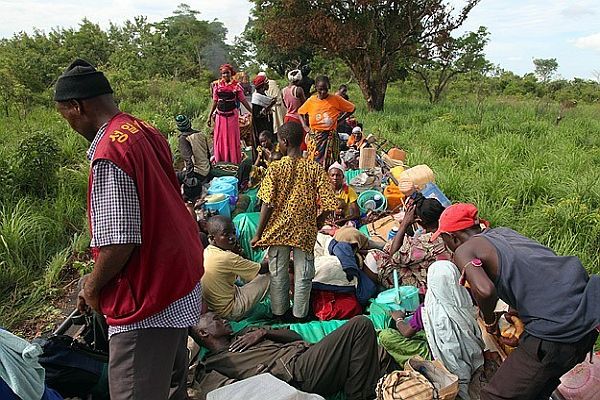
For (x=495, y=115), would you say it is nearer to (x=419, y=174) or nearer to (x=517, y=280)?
(x=419, y=174)

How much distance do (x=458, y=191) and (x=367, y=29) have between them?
965cm

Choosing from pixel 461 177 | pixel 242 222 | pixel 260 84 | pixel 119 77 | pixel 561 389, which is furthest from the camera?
pixel 119 77

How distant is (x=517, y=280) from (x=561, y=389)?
38.7 inches

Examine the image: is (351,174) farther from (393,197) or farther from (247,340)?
(247,340)

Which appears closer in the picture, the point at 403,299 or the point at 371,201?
the point at 403,299

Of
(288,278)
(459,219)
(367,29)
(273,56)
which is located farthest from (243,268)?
(273,56)

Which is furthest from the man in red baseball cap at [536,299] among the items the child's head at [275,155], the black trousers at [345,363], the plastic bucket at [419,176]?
the child's head at [275,155]

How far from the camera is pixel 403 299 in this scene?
355 cm

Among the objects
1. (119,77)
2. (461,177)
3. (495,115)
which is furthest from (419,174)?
(119,77)

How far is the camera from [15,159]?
523 cm

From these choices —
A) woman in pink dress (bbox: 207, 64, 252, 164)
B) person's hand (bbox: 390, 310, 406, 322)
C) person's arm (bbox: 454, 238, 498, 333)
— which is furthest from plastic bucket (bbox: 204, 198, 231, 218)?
person's arm (bbox: 454, 238, 498, 333)

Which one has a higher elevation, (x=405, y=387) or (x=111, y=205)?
(x=111, y=205)

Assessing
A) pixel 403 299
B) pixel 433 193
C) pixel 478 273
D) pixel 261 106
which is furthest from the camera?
pixel 261 106

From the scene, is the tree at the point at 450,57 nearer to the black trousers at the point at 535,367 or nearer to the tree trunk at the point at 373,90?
the tree trunk at the point at 373,90
